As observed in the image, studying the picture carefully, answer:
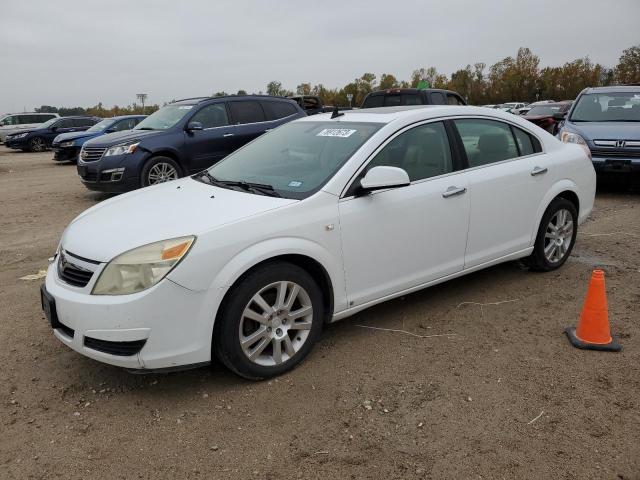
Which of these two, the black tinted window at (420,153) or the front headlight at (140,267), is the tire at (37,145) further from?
the front headlight at (140,267)

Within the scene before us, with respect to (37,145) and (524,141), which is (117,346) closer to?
(524,141)

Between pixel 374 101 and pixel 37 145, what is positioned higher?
pixel 374 101

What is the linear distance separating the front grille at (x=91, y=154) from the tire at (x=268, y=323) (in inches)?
279

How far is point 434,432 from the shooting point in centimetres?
281

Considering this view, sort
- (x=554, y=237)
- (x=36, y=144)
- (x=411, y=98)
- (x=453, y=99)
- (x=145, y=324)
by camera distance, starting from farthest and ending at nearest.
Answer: (x=36, y=144) < (x=453, y=99) < (x=411, y=98) < (x=554, y=237) < (x=145, y=324)

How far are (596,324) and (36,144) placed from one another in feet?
81.9

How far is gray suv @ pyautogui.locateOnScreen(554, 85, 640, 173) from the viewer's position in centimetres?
878

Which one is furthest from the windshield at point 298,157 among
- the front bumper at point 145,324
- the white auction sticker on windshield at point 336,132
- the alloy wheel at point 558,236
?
the alloy wheel at point 558,236

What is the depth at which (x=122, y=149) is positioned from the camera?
29.5ft

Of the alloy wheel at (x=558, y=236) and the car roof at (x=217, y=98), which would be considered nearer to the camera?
the alloy wheel at (x=558, y=236)

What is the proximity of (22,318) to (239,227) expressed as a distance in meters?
2.35

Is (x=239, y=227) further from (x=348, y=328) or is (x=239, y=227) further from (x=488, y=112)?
(x=488, y=112)

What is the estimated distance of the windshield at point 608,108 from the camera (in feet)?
31.3

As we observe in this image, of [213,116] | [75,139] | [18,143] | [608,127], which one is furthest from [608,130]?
[18,143]
